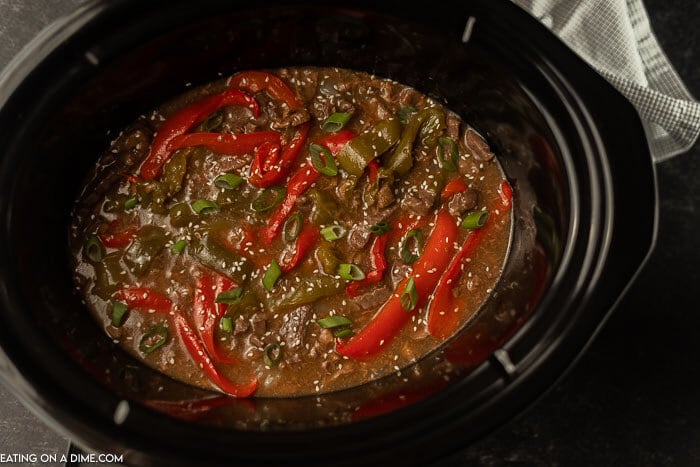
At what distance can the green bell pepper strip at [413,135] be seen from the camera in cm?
296

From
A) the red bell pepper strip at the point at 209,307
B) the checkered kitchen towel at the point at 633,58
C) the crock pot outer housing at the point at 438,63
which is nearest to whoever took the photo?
the crock pot outer housing at the point at 438,63

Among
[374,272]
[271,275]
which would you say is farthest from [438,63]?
[271,275]

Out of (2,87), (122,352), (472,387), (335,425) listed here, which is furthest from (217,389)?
(2,87)

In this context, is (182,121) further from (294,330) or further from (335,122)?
(294,330)

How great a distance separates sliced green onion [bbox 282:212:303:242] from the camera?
2.93 m

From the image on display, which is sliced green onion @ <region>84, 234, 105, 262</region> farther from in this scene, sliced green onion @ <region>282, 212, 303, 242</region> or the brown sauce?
sliced green onion @ <region>282, 212, 303, 242</region>

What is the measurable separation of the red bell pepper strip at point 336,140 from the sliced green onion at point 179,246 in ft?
2.32

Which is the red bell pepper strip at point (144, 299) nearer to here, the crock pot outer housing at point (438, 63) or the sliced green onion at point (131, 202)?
the crock pot outer housing at point (438, 63)

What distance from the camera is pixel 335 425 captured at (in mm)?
2488

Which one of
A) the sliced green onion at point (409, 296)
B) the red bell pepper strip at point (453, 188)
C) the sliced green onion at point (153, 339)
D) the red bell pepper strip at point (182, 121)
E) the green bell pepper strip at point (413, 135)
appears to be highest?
the red bell pepper strip at point (182, 121)

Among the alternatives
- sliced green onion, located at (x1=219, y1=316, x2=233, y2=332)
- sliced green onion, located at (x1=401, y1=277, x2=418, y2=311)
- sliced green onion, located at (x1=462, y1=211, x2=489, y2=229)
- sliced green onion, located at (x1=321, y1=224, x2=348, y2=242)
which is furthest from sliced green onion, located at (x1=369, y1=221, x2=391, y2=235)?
sliced green onion, located at (x1=219, y1=316, x2=233, y2=332)

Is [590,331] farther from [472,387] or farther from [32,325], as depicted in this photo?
[32,325]

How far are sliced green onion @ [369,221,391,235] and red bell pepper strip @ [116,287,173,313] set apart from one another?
89cm

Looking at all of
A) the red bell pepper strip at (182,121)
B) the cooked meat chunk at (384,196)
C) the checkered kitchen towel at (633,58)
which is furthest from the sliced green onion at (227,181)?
the checkered kitchen towel at (633,58)
